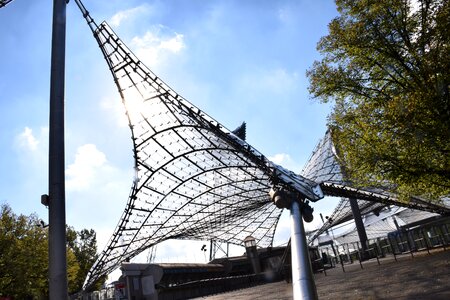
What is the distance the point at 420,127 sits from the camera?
10.9 m

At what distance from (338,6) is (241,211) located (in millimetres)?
43384

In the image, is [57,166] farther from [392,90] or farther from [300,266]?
[392,90]

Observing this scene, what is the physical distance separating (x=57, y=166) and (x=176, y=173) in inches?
1196

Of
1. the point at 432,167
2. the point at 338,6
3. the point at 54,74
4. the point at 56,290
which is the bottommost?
the point at 56,290

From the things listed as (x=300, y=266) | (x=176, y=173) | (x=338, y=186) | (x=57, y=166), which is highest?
(x=176, y=173)

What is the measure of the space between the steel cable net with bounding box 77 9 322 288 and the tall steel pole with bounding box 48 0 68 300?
1377 cm

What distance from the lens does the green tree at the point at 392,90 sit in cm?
1071

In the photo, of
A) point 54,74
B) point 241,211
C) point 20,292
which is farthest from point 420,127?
point 241,211

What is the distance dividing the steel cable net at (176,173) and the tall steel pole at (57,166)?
45.2ft

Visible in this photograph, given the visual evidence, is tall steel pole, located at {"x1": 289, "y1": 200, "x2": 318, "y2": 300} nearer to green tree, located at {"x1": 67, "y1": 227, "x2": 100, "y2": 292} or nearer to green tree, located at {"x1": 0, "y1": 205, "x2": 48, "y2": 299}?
green tree, located at {"x1": 0, "y1": 205, "x2": 48, "y2": 299}

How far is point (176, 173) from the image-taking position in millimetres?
36906

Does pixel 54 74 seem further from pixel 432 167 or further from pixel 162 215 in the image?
pixel 162 215

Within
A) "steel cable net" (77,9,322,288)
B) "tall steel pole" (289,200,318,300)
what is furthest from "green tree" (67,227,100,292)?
"tall steel pole" (289,200,318,300)

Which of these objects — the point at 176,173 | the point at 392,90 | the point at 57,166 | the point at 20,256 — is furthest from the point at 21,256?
the point at 392,90
